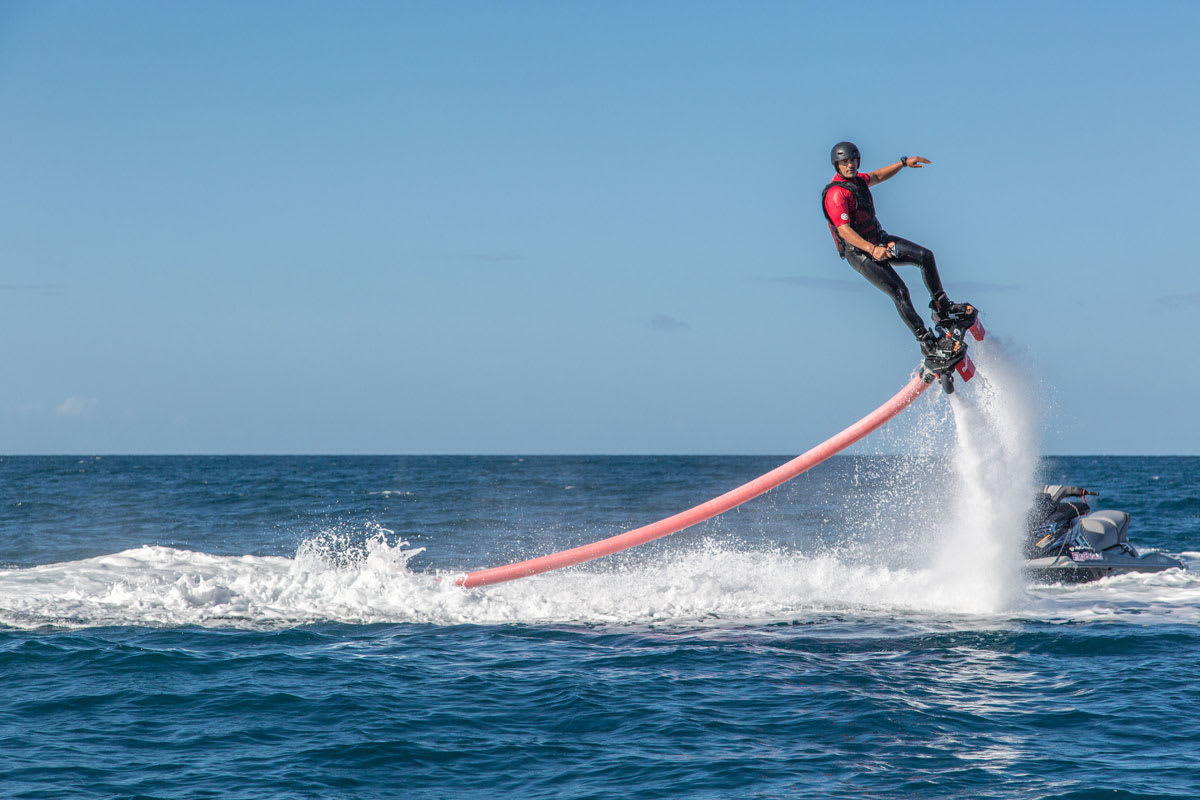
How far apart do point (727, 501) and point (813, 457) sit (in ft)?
4.27

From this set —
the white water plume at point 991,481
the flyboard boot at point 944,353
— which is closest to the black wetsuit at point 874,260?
the flyboard boot at point 944,353

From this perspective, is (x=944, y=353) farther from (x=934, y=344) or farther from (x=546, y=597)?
(x=546, y=597)

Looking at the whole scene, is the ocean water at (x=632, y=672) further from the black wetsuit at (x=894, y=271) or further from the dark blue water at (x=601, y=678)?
the black wetsuit at (x=894, y=271)

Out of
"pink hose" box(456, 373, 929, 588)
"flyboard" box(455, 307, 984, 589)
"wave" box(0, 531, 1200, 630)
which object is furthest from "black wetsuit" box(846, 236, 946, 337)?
"wave" box(0, 531, 1200, 630)

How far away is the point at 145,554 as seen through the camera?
19250mm

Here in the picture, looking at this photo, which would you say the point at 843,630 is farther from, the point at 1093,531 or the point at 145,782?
the point at 145,782

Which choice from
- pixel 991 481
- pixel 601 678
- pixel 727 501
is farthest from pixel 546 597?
pixel 991 481

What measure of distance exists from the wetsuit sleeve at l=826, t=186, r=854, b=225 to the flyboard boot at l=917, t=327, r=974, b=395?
67.8 inches

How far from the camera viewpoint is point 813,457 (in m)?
13.5

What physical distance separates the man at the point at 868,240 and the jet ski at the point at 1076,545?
22.0ft

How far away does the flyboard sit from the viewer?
12242 millimetres

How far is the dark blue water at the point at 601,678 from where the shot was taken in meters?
7.96

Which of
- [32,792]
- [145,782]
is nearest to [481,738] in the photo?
[145,782]

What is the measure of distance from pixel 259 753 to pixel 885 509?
31.2 metres
